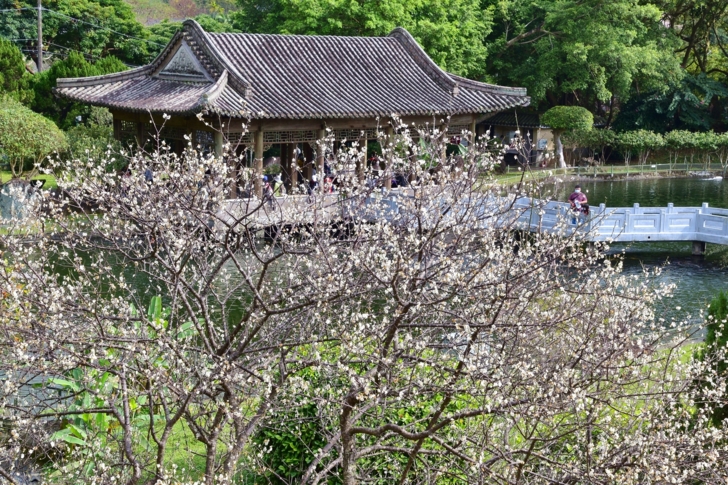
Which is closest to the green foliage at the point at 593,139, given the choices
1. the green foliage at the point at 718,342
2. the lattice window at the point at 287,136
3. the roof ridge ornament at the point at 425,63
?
the roof ridge ornament at the point at 425,63

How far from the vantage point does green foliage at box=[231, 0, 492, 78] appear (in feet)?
117

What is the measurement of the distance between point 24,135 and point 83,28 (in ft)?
71.6

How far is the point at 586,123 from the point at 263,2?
576 inches

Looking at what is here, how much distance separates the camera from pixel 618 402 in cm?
889

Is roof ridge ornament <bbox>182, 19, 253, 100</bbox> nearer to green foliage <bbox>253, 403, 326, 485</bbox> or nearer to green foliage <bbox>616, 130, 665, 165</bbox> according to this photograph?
green foliage <bbox>253, 403, 326, 485</bbox>

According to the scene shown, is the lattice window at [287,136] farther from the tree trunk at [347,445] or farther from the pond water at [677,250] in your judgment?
the tree trunk at [347,445]

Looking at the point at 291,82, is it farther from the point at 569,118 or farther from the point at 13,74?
the point at 569,118

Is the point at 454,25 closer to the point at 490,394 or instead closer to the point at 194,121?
the point at 194,121

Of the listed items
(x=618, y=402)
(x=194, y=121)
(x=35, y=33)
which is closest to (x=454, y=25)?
(x=194, y=121)

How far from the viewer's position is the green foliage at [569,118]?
39594mm

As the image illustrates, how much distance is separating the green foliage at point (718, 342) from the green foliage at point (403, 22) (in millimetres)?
27016

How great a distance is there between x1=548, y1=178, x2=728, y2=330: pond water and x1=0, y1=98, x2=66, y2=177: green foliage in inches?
533

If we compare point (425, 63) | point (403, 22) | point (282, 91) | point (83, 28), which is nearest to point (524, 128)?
point (403, 22)

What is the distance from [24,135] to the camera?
81.6 feet
